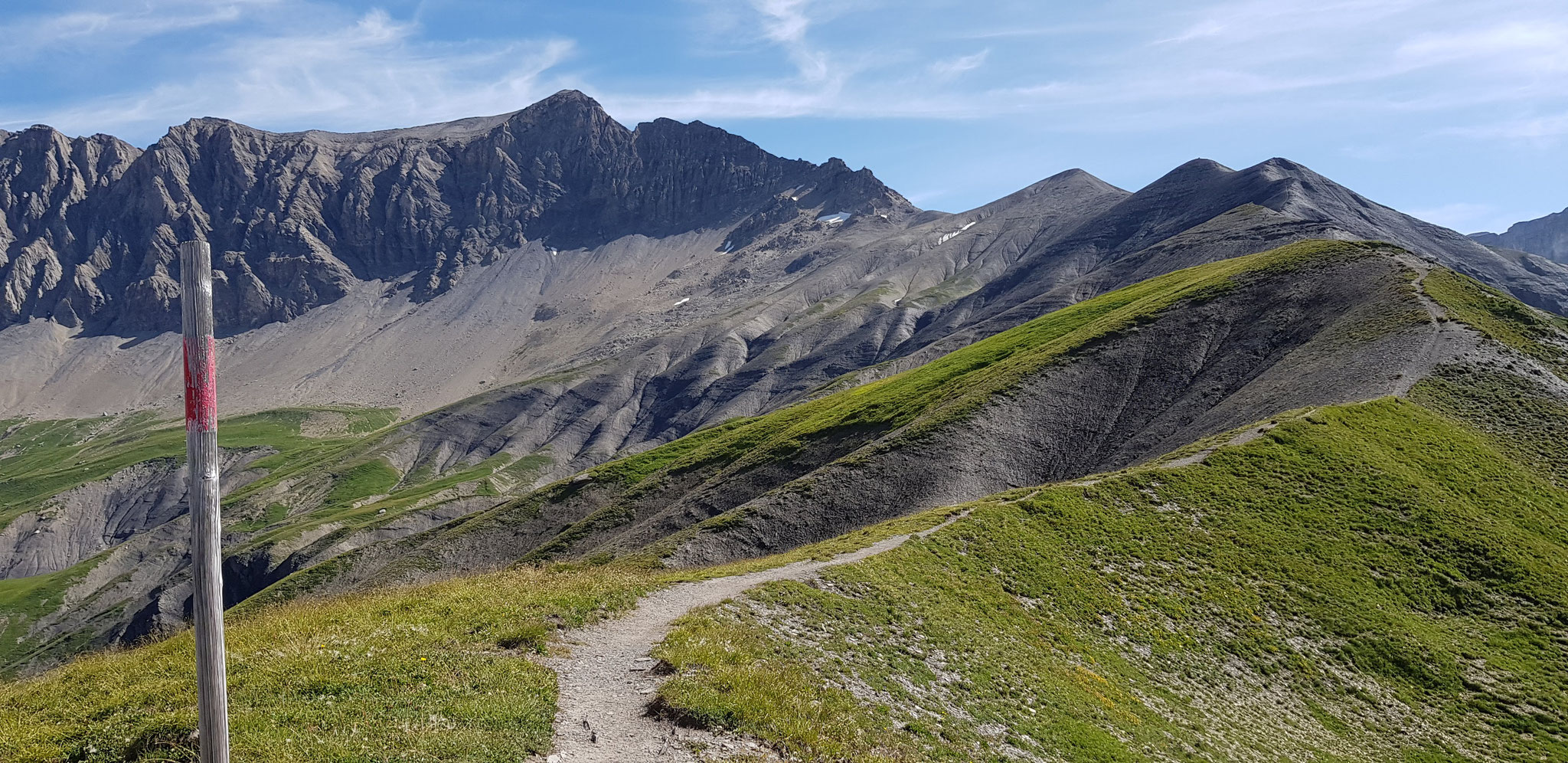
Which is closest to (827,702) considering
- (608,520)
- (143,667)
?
(143,667)

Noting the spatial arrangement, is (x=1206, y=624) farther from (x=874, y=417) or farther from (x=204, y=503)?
(x=874, y=417)

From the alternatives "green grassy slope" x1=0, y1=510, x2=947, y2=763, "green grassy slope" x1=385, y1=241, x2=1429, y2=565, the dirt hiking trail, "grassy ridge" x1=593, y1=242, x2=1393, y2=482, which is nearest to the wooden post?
"green grassy slope" x1=0, y1=510, x2=947, y2=763

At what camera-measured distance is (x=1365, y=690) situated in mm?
34188

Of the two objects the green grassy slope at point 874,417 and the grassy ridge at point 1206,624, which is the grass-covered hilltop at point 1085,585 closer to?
the grassy ridge at point 1206,624

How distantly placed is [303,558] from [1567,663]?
528ft

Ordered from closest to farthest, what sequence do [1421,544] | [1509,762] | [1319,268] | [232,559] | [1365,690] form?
[1509,762] → [1365,690] → [1421,544] → [1319,268] → [232,559]

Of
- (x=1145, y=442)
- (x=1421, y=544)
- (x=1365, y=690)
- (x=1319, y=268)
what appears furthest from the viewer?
(x=1319, y=268)

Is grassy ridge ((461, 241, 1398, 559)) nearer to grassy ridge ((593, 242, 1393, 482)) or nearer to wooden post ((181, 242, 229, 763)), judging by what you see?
grassy ridge ((593, 242, 1393, 482))

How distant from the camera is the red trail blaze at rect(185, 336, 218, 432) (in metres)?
10.2

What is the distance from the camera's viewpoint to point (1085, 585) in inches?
1484

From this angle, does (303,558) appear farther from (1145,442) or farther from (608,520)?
(1145,442)

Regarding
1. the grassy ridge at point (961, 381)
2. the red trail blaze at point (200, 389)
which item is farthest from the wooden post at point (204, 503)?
the grassy ridge at point (961, 381)

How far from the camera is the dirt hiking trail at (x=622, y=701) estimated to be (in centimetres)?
1498

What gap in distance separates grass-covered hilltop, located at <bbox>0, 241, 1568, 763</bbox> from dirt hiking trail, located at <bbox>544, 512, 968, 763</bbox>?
48 centimetres
